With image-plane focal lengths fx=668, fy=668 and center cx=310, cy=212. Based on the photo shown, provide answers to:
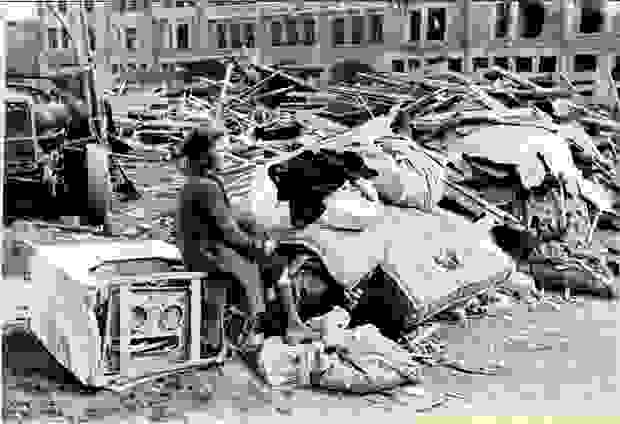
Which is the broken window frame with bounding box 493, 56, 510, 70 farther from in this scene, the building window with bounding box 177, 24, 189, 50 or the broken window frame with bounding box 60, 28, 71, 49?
the broken window frame with bounding box 60, 28, 71, 49

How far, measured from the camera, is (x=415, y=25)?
268 centimetres

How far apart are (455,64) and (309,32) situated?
1.98 feet

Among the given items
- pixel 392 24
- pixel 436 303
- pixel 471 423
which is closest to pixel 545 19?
pixel 392 24

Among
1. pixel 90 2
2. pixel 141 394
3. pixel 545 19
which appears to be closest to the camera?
pixel 141 394

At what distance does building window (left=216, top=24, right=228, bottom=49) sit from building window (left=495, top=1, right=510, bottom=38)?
3.60 ft

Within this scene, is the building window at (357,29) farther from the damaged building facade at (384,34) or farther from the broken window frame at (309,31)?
the broken window frame at (309,31)

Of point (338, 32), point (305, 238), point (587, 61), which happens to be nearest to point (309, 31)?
point (338, 32)

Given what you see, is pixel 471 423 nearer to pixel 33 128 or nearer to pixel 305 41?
pixel 305 41

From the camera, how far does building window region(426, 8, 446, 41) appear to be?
8.80 feet

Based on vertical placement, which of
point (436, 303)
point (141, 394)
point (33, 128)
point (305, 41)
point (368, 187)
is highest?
point (305, 41)

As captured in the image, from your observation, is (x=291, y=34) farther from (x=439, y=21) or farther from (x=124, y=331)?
(x=124, y=331)

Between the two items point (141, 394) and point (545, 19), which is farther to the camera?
point (545, 19)

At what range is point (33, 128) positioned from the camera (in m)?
2.54

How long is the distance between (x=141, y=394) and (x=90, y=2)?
1472 mm
